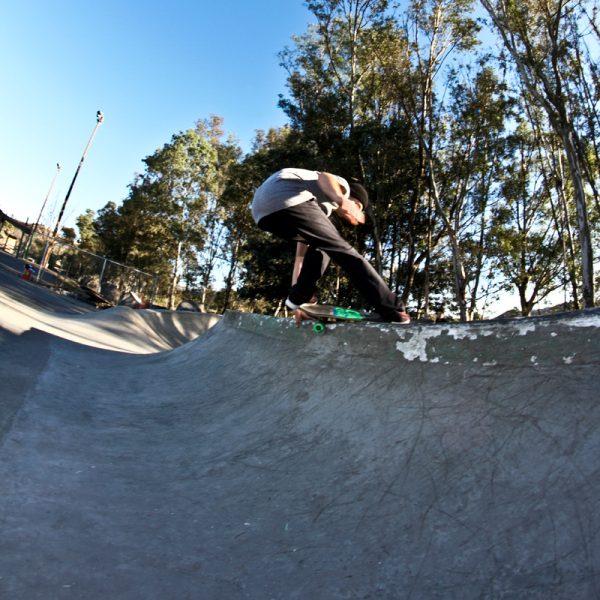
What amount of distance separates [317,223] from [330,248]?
0.19 metres

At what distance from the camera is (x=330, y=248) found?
3.16 metres

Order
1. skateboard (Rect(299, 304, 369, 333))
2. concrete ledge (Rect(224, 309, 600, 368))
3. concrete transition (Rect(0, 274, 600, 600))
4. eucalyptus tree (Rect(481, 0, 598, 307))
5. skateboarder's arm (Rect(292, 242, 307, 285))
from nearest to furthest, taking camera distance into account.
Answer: concrete transition (Rect(0, 274, 600, 600)), concrete ledge (Rect(224, 309, 600, 368)), skateboard (Rect(299, 304, 369, 333)), skateboarder's arm (Rect(292, 242, 307, 285)), eucalyptus tree (Rect(481, 0, 598, 307))

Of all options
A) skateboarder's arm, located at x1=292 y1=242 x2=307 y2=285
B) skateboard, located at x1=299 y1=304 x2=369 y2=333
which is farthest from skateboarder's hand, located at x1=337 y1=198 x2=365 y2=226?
skateboard, located at x1=299 y1=304 x2=369 y2=333

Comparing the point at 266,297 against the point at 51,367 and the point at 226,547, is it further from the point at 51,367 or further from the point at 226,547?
the point at 226,547

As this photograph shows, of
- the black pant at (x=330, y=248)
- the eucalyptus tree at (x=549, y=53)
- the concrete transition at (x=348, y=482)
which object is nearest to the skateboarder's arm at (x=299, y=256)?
the black pant at (x=330, y=248)

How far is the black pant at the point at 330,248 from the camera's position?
10.1 feet

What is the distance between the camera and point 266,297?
23.2 m

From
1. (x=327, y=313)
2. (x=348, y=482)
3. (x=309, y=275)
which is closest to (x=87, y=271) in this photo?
(x=309, y=275)

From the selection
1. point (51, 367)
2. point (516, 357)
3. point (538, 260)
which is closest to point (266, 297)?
point (538, 260)

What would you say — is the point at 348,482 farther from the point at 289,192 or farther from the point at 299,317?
the point at 289,192

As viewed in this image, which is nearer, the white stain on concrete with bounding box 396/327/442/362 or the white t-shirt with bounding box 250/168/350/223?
the white stain on concrete with bounding box 396/327/442/362

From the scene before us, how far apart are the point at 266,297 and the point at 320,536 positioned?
21.9m

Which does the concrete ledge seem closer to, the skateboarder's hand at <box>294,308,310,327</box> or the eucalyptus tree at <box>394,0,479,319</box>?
the skateboarder's hand at <box>294,308,310,327</box>

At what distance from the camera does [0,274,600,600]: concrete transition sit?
1143 millimetres
